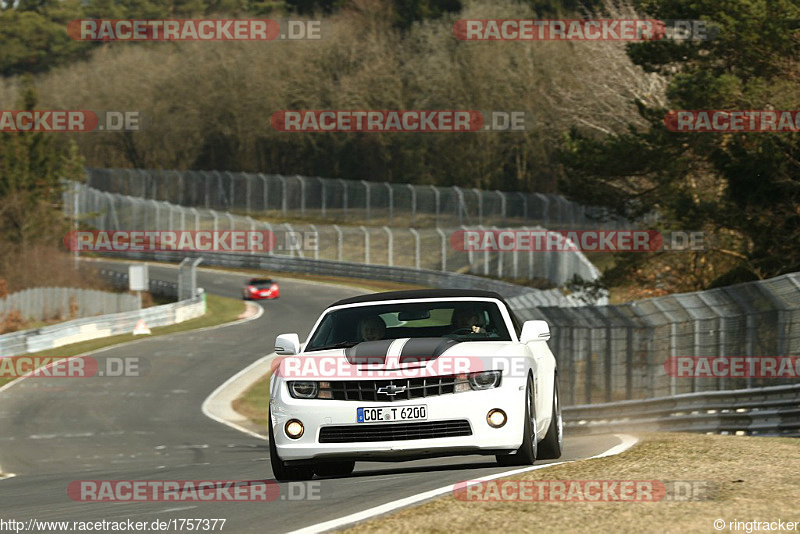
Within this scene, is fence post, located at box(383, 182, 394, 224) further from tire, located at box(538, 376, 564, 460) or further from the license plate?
the license plate

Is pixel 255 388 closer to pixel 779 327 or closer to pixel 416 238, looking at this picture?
pixel 779 327

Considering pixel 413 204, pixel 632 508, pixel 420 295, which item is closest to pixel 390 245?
pixel 413 204

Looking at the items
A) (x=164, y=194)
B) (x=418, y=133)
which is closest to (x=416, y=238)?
(x=418, y=133)

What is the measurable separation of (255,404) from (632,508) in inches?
970

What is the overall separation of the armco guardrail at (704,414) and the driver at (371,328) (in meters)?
5.86

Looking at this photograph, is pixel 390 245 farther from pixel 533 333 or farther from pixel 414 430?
pixel 414 430

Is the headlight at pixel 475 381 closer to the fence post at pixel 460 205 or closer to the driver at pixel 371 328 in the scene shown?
the driver at pixel 371 328

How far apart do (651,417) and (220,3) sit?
126 m

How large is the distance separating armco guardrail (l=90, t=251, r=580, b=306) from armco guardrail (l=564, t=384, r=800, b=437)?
2661 cm

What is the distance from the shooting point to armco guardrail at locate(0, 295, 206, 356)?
41.7 metres

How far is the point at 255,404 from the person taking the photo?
31.9 meters

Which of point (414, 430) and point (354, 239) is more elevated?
point (414, 430)

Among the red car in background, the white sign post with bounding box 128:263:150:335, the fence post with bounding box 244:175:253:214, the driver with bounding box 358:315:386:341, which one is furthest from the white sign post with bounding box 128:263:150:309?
the driver with bounding box 358:315:386:341

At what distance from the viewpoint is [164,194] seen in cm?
9138
